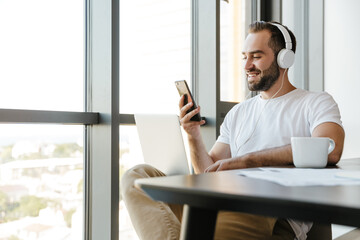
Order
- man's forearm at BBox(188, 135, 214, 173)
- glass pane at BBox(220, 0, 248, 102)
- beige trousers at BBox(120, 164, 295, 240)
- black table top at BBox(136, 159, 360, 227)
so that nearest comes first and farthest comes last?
black table top at BBox(136, 159, 360, 227) < beige trousers at BBox(120, 164, 295, 240) < man's forearm at BBox(188, 135, 214, 173) < glass pane at BBox(220, 0, 248, 102)

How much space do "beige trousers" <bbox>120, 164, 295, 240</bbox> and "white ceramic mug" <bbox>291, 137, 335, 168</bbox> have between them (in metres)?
0.20

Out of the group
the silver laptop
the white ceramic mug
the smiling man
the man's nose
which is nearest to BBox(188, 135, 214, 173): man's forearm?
the smiling man

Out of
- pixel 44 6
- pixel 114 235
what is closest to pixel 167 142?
pixel 114 235

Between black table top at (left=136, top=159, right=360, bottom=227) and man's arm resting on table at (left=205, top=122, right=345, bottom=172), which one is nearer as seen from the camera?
black table top at (left=136, top=159, right=360, bottom=227)

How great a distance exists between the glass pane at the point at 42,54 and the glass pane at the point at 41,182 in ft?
0.43

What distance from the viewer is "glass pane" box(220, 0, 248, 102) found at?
120 inches

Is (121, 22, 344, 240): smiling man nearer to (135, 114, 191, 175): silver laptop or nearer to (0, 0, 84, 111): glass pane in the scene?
(135, 114, 191, 175): silver laptop

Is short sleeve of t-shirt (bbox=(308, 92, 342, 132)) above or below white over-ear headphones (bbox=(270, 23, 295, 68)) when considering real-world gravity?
below

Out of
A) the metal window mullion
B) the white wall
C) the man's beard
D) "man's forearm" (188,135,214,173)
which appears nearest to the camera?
the metal window mullion

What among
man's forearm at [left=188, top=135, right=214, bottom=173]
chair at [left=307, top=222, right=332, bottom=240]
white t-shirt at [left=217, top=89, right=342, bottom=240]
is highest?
white t-shirt at [left=217, top=89, right=342, bottom=240]

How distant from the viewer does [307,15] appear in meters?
3.85

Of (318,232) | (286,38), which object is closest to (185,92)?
(286,38)

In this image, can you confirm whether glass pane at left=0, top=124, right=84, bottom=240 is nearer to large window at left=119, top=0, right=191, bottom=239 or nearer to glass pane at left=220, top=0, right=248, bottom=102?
large window at left=119, top=0, right=191, bottom=239

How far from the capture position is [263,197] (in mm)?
601
